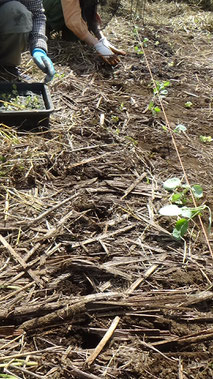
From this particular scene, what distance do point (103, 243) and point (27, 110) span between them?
1059 mm

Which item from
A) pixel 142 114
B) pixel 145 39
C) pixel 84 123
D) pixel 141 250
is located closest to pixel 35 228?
pixel 141 250

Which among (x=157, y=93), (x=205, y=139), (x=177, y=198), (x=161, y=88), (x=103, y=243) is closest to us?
(x=103, y=243)

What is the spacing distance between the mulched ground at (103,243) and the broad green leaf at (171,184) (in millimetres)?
38

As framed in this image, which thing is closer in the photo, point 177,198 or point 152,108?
point 177,198

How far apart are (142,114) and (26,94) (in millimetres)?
824

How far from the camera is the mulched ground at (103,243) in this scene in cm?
150

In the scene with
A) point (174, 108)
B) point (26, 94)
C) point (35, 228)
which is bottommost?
point (174, 108)

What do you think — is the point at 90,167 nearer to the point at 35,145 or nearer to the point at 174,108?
the point at 35,145

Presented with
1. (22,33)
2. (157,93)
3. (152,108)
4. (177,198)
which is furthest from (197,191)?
(22,33)

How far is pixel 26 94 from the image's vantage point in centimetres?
281

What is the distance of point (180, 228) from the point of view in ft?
6.49

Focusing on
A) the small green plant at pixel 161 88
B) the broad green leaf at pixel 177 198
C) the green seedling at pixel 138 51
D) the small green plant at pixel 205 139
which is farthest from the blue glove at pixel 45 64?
the green seedling at pixel 138 51

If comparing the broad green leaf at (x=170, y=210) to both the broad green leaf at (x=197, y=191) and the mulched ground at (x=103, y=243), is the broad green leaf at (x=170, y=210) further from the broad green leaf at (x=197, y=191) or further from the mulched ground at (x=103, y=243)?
the broad green leaf at (x=197, y=191)

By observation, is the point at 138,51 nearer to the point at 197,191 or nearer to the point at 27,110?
the point at 27,110
